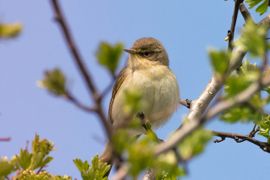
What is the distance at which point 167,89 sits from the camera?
764 cm

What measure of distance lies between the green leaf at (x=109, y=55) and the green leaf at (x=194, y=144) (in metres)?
0.34

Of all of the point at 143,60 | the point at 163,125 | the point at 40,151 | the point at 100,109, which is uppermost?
the point at 143,60

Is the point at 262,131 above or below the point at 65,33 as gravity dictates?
above

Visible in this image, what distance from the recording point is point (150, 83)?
296 inches

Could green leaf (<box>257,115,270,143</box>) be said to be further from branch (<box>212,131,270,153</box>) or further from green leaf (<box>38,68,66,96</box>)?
green leaf (<box>38,68,66,96</box>)

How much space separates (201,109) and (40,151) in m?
2.41

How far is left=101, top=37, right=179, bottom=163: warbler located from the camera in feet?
24.6

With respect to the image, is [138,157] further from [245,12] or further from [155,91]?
[155,91]

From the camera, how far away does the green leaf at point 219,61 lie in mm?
1729

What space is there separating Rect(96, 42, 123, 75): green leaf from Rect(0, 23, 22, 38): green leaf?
0.25 meters

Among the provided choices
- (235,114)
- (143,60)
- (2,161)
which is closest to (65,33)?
(235,114)

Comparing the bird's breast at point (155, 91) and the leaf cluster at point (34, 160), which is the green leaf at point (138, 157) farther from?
the bird's breast at point (155, 91)

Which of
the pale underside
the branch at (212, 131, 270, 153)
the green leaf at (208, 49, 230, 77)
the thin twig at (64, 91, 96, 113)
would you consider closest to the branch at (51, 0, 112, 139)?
the thin twig at (64, 91, 96, 113)

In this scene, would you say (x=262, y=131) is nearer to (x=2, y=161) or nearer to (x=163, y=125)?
(x=2, y=161)
